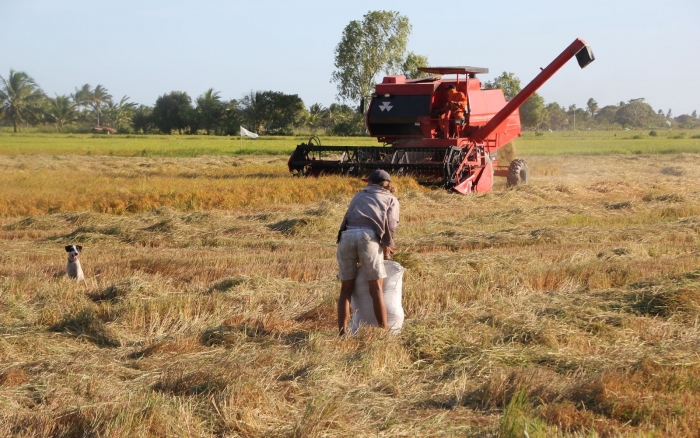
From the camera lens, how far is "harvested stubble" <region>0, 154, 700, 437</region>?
434 centimetres

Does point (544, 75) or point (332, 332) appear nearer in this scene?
point (332, 332)

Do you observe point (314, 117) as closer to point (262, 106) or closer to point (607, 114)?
point (262, 106)

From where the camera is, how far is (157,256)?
32.9ft

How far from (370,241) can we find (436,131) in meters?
12.5

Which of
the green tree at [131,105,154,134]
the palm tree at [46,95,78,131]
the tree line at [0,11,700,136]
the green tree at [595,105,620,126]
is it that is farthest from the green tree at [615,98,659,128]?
the palm tree at [46,95,78,131]

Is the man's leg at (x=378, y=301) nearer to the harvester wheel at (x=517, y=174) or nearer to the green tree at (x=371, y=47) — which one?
the harvester wheel at (x=517, y=174)

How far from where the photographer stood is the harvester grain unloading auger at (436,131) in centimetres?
1742

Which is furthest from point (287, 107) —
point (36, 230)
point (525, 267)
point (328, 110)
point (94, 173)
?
point (525, 267)

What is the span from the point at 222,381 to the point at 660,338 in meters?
3.21

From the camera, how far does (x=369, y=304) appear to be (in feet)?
20.9

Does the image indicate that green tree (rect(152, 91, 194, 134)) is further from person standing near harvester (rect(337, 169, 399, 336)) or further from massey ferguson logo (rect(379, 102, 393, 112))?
person standing near harvester (rect(337, 169, 399, 336))

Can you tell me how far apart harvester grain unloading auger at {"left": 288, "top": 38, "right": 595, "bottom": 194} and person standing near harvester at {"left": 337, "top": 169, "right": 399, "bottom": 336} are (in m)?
10.6

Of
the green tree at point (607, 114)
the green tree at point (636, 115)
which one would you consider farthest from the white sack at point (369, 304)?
the green tree at point (607, 114)

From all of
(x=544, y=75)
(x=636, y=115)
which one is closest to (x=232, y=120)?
(x=544, y=75)
